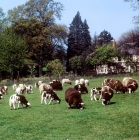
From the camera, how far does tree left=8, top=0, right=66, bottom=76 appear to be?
212ft

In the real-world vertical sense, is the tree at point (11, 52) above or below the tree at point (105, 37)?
below

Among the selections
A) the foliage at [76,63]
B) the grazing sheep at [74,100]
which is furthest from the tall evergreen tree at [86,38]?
the grazing sheep at [74,100]

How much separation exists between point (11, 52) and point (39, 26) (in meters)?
11.7

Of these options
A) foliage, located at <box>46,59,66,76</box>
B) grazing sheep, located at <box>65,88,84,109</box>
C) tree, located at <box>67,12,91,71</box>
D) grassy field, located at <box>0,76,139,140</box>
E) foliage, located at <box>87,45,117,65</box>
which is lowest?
grassy field, located at <box>0,76,139,140</box>

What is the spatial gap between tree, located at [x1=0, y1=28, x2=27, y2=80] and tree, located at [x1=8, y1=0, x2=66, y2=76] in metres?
8.34

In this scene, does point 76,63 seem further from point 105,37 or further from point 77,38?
point 105,37

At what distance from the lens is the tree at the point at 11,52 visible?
54.6 meters

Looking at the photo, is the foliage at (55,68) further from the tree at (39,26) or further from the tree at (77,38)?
the tree at (77,38)

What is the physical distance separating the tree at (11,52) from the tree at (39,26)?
27.4ft

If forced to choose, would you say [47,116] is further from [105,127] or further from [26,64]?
[26,64]

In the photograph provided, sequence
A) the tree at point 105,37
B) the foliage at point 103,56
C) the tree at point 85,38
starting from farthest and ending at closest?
the tree at point 105,37 → the tree at point 85,38 → the foliage at point 103,56

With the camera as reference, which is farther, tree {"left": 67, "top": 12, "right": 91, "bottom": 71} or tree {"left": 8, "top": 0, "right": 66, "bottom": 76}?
tree {"left": 67, "top": 12, "right": 91, "bottom": 71}

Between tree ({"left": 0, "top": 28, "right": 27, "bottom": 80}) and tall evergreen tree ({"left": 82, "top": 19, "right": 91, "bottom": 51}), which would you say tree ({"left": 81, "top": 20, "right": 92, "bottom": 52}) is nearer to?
tall evergreen tree ({"left": 82, "top": 19, "right": 91, "bottom": 51})

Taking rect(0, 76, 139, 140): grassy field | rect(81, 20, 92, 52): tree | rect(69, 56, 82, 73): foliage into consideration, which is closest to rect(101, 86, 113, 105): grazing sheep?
rect(0, 76, 139, 140): grassy field
